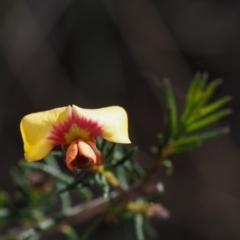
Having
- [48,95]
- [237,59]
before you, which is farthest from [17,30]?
[237,59]

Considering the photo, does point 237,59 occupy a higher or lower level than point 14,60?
lower

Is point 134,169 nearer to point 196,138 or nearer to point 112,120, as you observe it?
point 196,138

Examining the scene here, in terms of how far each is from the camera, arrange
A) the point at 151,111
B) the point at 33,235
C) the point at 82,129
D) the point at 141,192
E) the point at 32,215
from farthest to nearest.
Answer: the point at 151,111 → the point at 32,215 → the point at 33,235 → the point at 141,192 → the point at 82,129

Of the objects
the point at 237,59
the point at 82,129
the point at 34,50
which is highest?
the point at 34,50

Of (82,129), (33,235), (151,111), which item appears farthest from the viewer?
(151,111)

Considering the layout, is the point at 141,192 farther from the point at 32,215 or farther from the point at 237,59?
the point at 237,59

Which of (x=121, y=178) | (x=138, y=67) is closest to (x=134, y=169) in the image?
(x=121, y=178)

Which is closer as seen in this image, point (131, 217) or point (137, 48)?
point (131, 217)

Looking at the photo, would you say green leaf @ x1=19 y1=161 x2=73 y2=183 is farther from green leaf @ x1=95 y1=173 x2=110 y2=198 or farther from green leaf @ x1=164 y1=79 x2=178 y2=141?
green leaf @ x1=164 y1=79 x2=178 y2=141
